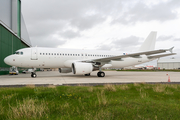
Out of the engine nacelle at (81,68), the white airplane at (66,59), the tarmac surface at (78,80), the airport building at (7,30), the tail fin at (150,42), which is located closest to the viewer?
the tarmac surface at (78,80)

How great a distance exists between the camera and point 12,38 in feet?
112

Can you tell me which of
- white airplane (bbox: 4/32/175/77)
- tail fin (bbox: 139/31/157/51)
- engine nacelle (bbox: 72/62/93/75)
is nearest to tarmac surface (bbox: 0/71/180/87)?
engine nacelle (bbox: 72/62/93/75)

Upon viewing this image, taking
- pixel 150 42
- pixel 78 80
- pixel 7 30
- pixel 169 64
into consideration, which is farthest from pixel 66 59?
pixel 169 64

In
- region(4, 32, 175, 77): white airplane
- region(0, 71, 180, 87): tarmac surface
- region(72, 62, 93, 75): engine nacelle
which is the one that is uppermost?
region(4, 32, 175, 77): white airplane

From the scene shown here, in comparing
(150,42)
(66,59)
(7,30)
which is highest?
(7,30)

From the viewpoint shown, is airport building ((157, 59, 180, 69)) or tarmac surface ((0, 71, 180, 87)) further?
airport building ((157, 59, 180, 69))

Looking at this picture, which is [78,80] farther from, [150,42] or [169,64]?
[169,64]

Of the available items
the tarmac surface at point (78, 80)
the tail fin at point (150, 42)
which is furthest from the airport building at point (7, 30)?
the tail fin at point (150, 42)

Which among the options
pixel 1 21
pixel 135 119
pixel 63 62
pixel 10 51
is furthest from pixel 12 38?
pixel 135 119

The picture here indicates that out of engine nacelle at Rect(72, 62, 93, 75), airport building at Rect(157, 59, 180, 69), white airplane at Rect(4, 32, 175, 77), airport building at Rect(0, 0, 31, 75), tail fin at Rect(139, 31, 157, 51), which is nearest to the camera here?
engine nacelle at Rect(72, 62, 93, 75)

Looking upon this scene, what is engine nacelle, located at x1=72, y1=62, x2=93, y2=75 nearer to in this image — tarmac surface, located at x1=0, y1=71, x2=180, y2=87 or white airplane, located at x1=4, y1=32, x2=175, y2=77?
white airplane, located at x1=4, y1=32, x2=175, y2=77

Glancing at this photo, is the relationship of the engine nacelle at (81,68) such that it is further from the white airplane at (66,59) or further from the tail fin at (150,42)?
the tail fin at (150,42)

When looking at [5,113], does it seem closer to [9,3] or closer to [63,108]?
[63,108]

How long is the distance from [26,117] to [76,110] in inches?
51.8
